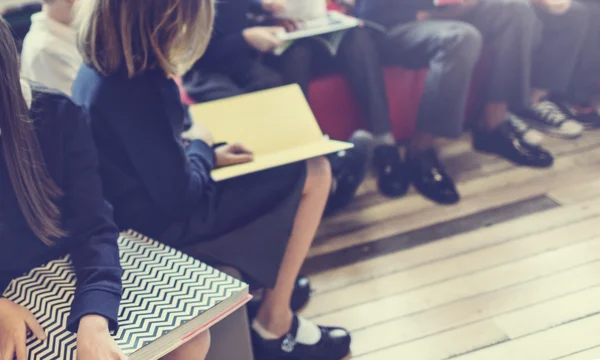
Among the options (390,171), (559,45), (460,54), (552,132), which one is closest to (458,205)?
(390,171)

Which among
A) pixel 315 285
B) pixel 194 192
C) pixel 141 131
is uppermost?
pixel 141 131

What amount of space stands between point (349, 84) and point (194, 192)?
910 mm

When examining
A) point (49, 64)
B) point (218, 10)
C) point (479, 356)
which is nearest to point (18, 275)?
point (49, 64)

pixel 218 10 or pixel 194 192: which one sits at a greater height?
pixel 218 10

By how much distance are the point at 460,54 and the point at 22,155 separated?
129 cm

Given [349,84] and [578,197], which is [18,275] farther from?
[578,197]

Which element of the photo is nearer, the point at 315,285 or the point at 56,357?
the point at 56,357

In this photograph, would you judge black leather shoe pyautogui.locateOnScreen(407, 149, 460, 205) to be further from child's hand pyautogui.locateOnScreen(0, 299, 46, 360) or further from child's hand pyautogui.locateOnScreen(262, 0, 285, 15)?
child's hand pyautogui.locateOnScreen(0, 299, 46, 360)

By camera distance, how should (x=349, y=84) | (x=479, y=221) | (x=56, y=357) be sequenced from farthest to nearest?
(x=349, y=84)
(x=479, y=221)
(x=56, y=357)

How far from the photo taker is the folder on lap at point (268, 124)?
4.13 ft

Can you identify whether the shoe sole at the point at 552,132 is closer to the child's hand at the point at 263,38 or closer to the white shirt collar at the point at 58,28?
the child's hand at the point at 263,38

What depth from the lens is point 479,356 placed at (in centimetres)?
125

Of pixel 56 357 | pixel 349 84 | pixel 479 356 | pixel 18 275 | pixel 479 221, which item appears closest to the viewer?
pixel 56 357

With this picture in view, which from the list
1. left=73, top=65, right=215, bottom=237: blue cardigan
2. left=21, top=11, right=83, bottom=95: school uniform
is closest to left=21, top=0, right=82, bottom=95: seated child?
left=21, top=11, right=83, bottom=95: school uniform
